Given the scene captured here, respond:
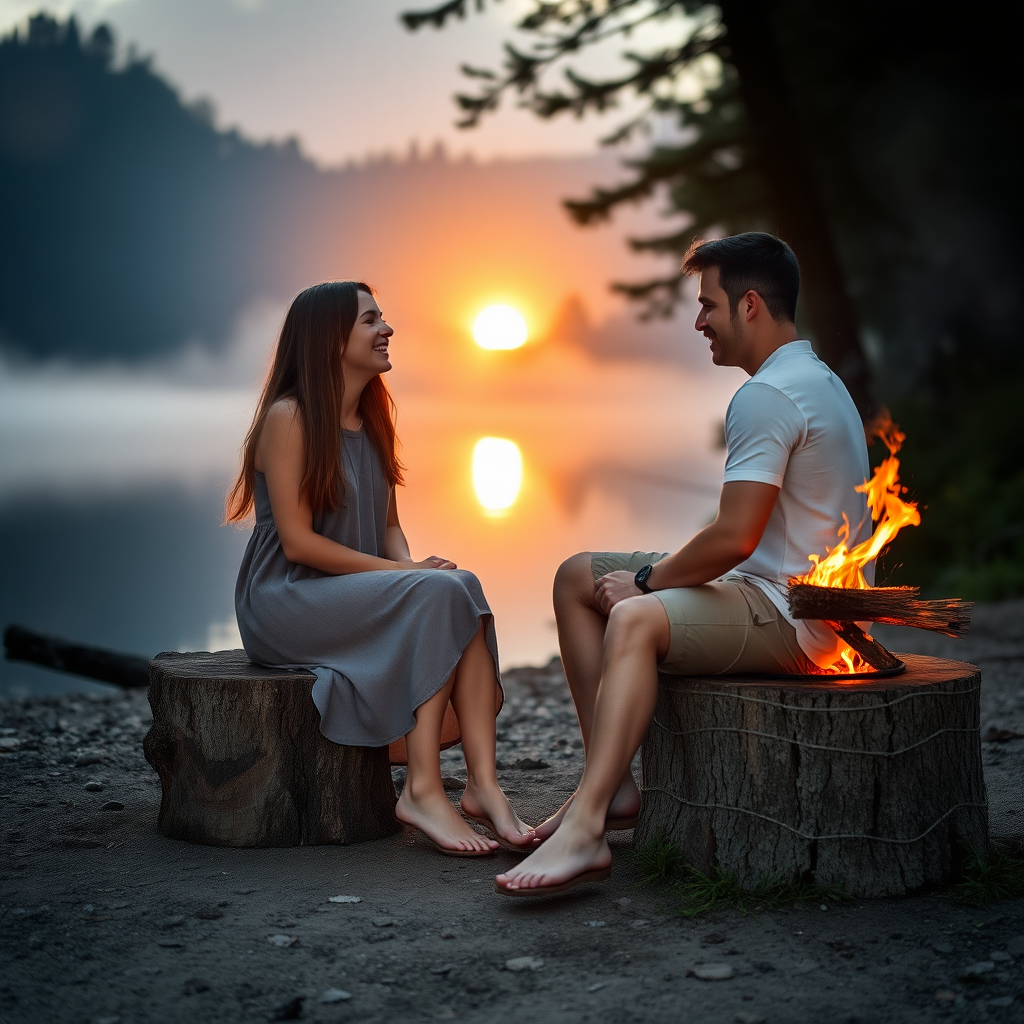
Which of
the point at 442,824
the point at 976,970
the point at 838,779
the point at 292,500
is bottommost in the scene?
the point at 976,970

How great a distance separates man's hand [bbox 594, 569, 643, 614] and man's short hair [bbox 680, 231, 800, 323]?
89 cm

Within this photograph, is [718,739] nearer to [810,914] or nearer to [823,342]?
[810,914]

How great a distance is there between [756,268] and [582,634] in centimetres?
132

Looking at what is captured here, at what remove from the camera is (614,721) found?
323cm

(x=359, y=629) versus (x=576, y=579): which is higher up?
(x=576, y=579)

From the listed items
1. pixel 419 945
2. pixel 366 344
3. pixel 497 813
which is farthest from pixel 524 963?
pixel 366 344

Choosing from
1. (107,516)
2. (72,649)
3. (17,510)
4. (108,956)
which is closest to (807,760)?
(108,956)

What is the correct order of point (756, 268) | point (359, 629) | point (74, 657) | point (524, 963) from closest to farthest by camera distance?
point (524, 963) → point (756, 268) → point (359, 629) → point (74, 657)

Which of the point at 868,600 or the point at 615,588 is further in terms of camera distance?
the point at 615,588

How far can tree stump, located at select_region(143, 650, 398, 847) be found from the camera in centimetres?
376

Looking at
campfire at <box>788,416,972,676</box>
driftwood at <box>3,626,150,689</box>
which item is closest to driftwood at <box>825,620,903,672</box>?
campfire at <box>788,416,972,676</box>

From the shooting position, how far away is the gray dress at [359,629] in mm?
3787

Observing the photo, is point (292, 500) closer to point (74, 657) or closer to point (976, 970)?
point (976, 970)

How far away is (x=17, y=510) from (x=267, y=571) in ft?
75.2
